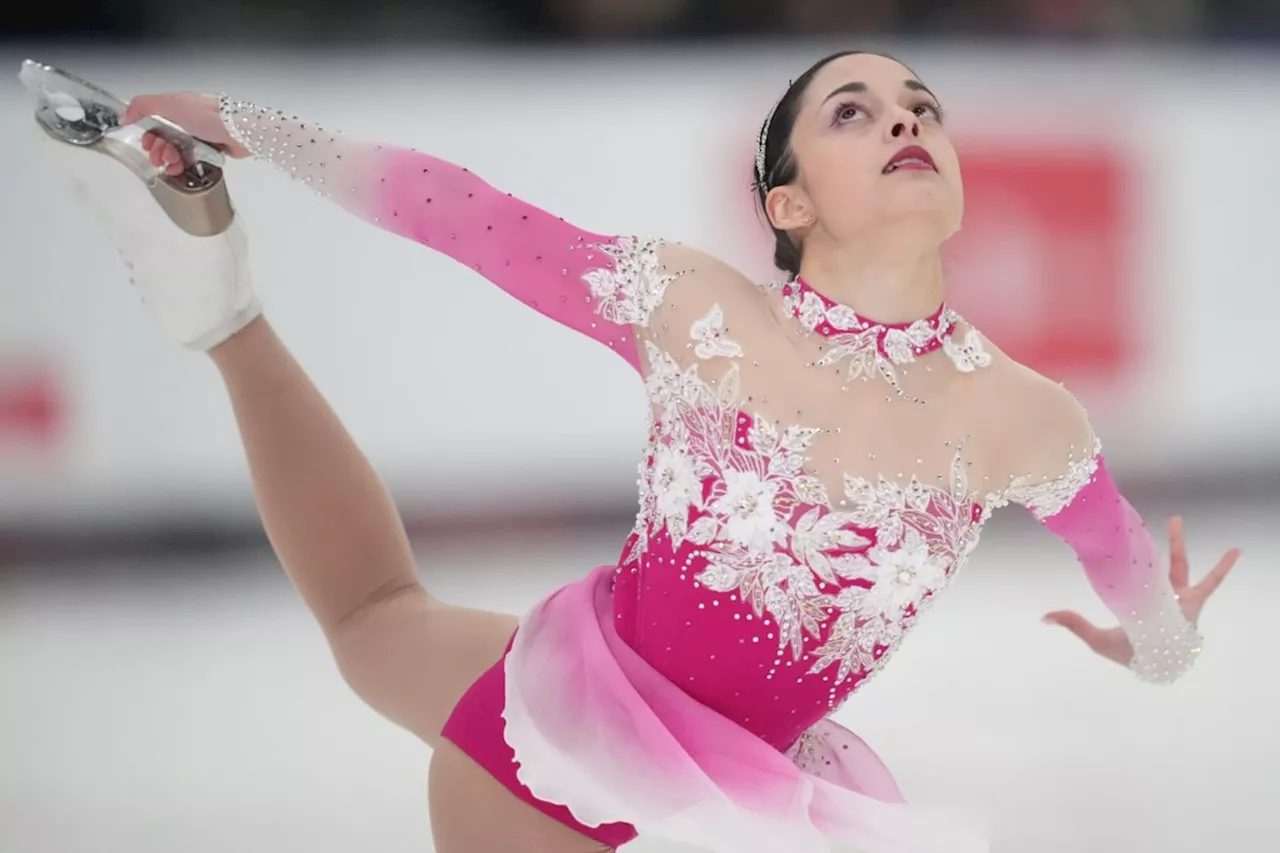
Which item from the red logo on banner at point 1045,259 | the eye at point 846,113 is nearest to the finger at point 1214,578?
the eye at point 846,113

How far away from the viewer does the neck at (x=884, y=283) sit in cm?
128

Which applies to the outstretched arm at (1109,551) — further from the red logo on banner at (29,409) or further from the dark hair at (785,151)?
the red logo on banner at (29,409)

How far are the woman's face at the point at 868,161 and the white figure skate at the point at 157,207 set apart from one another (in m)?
0.81

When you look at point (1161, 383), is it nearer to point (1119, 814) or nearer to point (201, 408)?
point (1119, 814)

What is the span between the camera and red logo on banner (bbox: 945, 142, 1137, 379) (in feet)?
8.47

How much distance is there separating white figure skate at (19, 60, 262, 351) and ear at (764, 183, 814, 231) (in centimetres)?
78

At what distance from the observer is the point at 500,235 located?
138 centimetres

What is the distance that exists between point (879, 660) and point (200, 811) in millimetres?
1098

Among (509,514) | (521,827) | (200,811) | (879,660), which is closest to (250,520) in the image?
(509,514)

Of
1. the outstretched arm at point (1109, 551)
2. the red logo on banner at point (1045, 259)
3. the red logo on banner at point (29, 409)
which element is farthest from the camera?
the red logo on banner at point (1045, 259)

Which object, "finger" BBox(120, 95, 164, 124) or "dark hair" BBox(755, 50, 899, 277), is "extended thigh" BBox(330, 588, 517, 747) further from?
"finger" BBox(120, 95, 164, 124)

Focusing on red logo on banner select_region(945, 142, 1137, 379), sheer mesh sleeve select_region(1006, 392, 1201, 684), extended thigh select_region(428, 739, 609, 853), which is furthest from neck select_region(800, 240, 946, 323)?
red logo on banner select_region(945, 142, 1137, 379)

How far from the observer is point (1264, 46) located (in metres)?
2.75

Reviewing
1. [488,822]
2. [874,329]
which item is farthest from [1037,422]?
[488,822]
